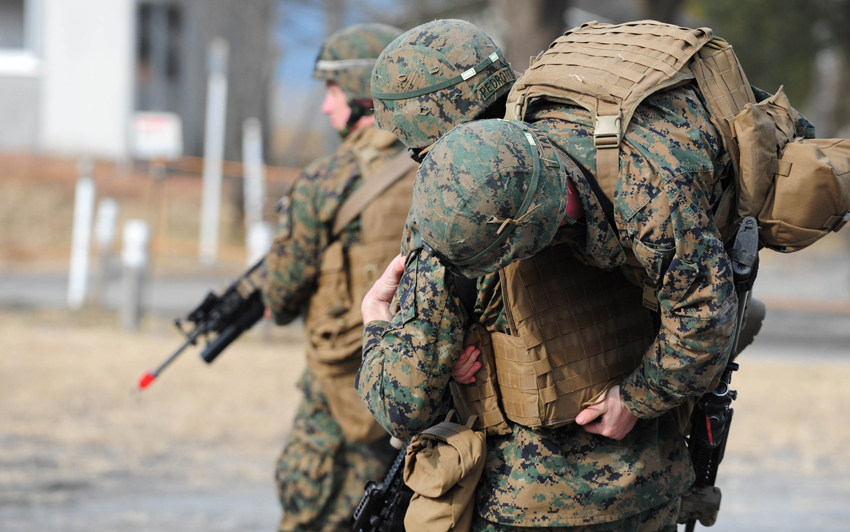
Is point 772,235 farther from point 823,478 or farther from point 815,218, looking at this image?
point 823,478

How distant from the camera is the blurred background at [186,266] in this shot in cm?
523

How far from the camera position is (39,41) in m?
18.1

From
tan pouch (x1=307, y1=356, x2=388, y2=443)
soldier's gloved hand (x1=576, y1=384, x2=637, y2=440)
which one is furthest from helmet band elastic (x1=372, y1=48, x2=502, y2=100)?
tan pouch (x1=307, y1=356, x2=388, y2=443)

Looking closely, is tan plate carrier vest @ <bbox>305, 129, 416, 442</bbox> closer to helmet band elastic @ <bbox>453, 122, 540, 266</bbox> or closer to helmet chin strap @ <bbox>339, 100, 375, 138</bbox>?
helmet chin strap @ <bbox>339, 100, 375, 138</bbox>

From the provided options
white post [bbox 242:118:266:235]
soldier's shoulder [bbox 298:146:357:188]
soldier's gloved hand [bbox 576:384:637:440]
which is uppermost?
soldier's shoulder [bbox 298:146:357:188]

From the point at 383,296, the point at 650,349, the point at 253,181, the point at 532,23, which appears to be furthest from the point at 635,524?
the point at 253,181

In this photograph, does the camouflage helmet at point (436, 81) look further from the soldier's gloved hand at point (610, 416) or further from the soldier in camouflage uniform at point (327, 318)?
the soldier in camouflage uniform at point (327, 318)

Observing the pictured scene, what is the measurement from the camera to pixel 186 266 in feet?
45.3

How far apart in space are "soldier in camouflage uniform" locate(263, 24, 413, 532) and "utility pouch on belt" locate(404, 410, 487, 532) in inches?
48.6

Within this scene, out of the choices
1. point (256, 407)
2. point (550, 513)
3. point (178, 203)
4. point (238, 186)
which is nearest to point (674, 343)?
point (550, 513)

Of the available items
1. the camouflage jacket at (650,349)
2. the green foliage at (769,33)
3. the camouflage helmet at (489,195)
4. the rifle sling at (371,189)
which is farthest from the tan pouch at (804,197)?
the green foliage at (769,33)

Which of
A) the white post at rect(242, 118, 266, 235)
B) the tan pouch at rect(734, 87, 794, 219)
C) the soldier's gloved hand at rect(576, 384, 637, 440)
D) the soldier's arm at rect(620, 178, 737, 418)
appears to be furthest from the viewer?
the white post at rect(242, 118, 266, 235)

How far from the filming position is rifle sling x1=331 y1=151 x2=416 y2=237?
10.8 feet

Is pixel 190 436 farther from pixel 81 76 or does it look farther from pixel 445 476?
pixel 81 76
